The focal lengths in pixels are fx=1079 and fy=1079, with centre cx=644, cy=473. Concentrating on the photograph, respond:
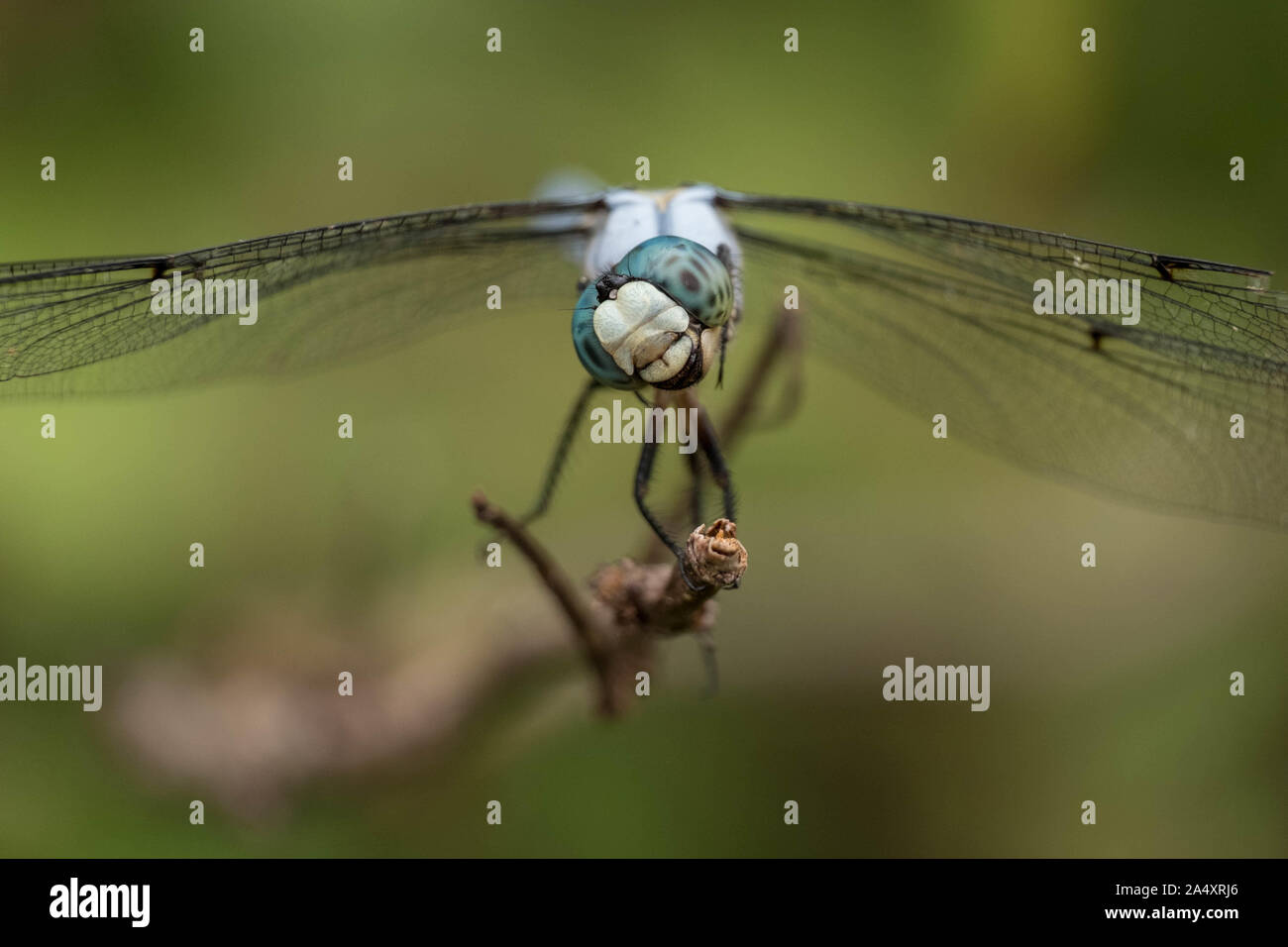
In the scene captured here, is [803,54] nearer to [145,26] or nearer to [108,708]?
[145,26]

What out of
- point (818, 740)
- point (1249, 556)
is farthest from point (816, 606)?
point (1249, 556)

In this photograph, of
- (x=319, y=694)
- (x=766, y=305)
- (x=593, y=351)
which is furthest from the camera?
(x=766, y=305)

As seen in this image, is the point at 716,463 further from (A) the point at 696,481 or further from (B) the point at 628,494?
(B) the point at 628,494

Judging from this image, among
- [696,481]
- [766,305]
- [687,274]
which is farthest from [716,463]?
[766,305]

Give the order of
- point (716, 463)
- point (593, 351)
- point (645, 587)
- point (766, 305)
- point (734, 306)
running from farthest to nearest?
point (766, 305) → point (734, 306) → point (716, 463) → point (593, 351) → point (645, 587)

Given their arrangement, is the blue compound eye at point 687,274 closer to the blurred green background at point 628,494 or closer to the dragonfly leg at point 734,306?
A: the dragonfly leg at point 734,306

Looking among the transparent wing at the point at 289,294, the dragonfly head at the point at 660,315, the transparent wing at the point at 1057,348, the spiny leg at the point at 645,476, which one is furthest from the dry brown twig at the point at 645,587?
the transparent wing at the point at 289,294

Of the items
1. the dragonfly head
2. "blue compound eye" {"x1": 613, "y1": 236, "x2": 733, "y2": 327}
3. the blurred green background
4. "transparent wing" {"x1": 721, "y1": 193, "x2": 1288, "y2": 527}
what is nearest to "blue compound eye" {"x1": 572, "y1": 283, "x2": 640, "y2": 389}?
the dragonfly head
